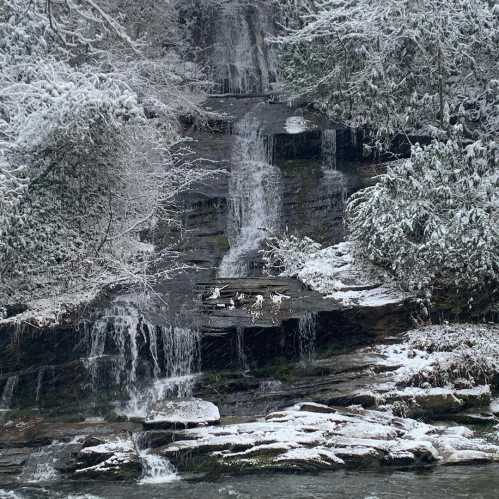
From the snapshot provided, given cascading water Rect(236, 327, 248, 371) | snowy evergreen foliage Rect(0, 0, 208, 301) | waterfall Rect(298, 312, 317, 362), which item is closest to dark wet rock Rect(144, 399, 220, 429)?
cascading water Rect(236, 327, 248, 371)

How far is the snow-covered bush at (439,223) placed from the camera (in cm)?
1239

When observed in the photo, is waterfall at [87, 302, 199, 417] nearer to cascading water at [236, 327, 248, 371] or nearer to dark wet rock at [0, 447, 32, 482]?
cascading water at [236, 327, 248, 371]

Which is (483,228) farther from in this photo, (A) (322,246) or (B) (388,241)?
(A) (322,246)

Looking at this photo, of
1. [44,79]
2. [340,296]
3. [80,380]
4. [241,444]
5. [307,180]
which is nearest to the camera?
[241,444]

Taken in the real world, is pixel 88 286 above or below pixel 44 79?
below

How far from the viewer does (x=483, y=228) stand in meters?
12.4

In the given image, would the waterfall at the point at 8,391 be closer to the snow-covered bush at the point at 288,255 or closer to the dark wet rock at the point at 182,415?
the dark wet rock at the point at 182,415

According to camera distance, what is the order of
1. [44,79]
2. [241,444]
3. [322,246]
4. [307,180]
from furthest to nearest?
[307,180] < [322,246] < [44,79] < [241,444]

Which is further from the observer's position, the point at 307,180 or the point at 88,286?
the point at 307,180

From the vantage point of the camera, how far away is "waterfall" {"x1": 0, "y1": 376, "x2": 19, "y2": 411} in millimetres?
11555

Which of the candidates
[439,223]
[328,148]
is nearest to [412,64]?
[328,148]

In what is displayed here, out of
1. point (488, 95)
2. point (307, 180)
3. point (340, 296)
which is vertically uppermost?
point (488, 95)

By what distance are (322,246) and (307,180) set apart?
8.63ft

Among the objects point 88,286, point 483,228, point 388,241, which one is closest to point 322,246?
point 388,241
